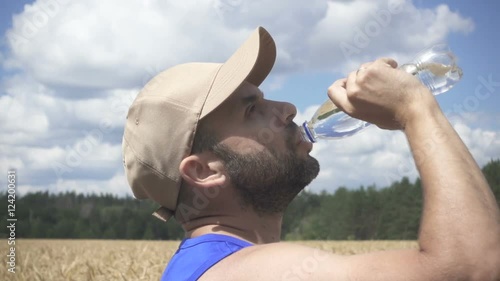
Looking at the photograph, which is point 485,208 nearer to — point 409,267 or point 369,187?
point 409,267

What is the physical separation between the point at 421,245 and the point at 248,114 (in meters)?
0.98

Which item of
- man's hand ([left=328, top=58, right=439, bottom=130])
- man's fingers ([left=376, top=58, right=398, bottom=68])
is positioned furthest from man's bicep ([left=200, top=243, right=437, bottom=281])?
man's fingers ([left=376, top=58, right=398, bottom=68])

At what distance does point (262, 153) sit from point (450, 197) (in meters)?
0.83

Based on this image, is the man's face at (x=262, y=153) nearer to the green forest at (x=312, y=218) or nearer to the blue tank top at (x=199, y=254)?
the blue tank top at (x=199, y=254)

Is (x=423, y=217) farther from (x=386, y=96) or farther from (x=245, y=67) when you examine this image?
(x=245, y=67)

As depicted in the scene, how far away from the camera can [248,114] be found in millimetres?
2490

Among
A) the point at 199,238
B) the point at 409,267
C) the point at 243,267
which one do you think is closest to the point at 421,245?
the point at 409,267

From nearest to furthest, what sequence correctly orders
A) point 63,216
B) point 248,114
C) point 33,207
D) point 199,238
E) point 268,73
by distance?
point 199,238 < point 248,114 < point 268,73 < point 33,207 < point 63,216

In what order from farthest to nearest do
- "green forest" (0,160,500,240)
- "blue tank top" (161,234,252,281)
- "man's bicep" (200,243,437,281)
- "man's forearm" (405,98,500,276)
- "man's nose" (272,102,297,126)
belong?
"green forest" (0,160,500,240) → "man's nose" (272,102,297,126) → "blue tank top" (161,234,252,281) → "man's bicep" (200,243,437,281) → "man's forearm" (405,98,500,276)

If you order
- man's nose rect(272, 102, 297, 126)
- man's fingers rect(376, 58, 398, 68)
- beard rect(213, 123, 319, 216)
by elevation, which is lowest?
beard rect(213, 123, 319, 216)

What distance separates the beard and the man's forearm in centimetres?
62

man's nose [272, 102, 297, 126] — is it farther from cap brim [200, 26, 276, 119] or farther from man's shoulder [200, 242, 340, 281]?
man's shoulder [200, 242, 340, 281]

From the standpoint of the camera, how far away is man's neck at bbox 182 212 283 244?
2.38m

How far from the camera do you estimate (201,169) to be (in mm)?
2463
